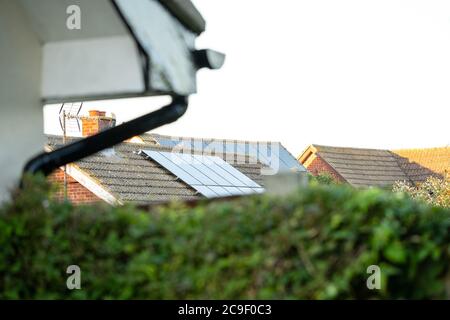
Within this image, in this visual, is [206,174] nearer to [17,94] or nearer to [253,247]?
[17,94]

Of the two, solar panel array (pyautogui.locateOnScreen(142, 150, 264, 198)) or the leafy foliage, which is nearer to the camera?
solar panel array (pyautogui.locateOnScreen(142, 150, 264, 198))

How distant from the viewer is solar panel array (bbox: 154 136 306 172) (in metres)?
26.8

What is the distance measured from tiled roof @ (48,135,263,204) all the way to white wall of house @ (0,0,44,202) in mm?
13404

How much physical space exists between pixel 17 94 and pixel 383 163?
3555 centimetres

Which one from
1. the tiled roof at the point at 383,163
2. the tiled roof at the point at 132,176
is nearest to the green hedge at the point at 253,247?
the tiled roof at the point at 132,176

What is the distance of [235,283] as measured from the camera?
14.2ft

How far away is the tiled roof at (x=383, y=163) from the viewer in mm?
39031

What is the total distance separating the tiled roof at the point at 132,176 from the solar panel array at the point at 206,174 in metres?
0.19

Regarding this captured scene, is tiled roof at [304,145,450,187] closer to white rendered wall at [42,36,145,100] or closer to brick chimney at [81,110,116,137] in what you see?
brick chimney at [81,110,116,137]

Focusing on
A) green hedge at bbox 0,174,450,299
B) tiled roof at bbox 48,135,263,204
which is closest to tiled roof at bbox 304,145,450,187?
tiled roof at bbox 48,135,263,204

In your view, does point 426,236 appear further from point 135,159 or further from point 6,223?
point 135,159

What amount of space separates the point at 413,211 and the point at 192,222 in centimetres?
102
